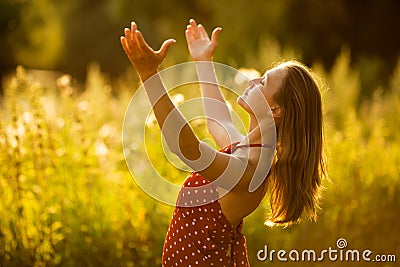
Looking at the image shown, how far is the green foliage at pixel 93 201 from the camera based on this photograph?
3225mm

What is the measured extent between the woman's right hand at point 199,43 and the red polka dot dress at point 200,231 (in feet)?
1.55

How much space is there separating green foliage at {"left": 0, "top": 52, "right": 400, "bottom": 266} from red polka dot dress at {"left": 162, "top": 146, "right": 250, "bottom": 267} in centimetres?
97

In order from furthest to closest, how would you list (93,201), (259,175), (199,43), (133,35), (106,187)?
(106,187), (93,201), (199,43), (259,175), (133,35)

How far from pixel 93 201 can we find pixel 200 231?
4.30 feet

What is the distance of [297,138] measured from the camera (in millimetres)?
2189

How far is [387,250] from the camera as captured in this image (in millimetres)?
3934

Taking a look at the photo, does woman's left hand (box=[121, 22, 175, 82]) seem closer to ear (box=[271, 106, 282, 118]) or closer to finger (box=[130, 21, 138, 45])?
finger (box=[130, 21, 138, 45])

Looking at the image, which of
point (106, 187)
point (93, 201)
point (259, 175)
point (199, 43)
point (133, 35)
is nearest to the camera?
point (133, 35)

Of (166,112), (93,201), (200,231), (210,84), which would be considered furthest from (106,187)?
(166,112)

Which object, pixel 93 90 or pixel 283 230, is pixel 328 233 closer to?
pixel 283 230

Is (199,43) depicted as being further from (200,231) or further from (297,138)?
(200,231)

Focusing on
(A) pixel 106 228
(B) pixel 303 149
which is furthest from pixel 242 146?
(A) pixel 106 228

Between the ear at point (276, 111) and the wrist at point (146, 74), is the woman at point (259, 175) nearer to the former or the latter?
the ear at point (276, 111)

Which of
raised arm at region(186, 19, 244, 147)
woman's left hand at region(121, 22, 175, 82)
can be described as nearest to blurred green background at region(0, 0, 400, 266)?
raised arm at region(186, 19, 244, 147)
